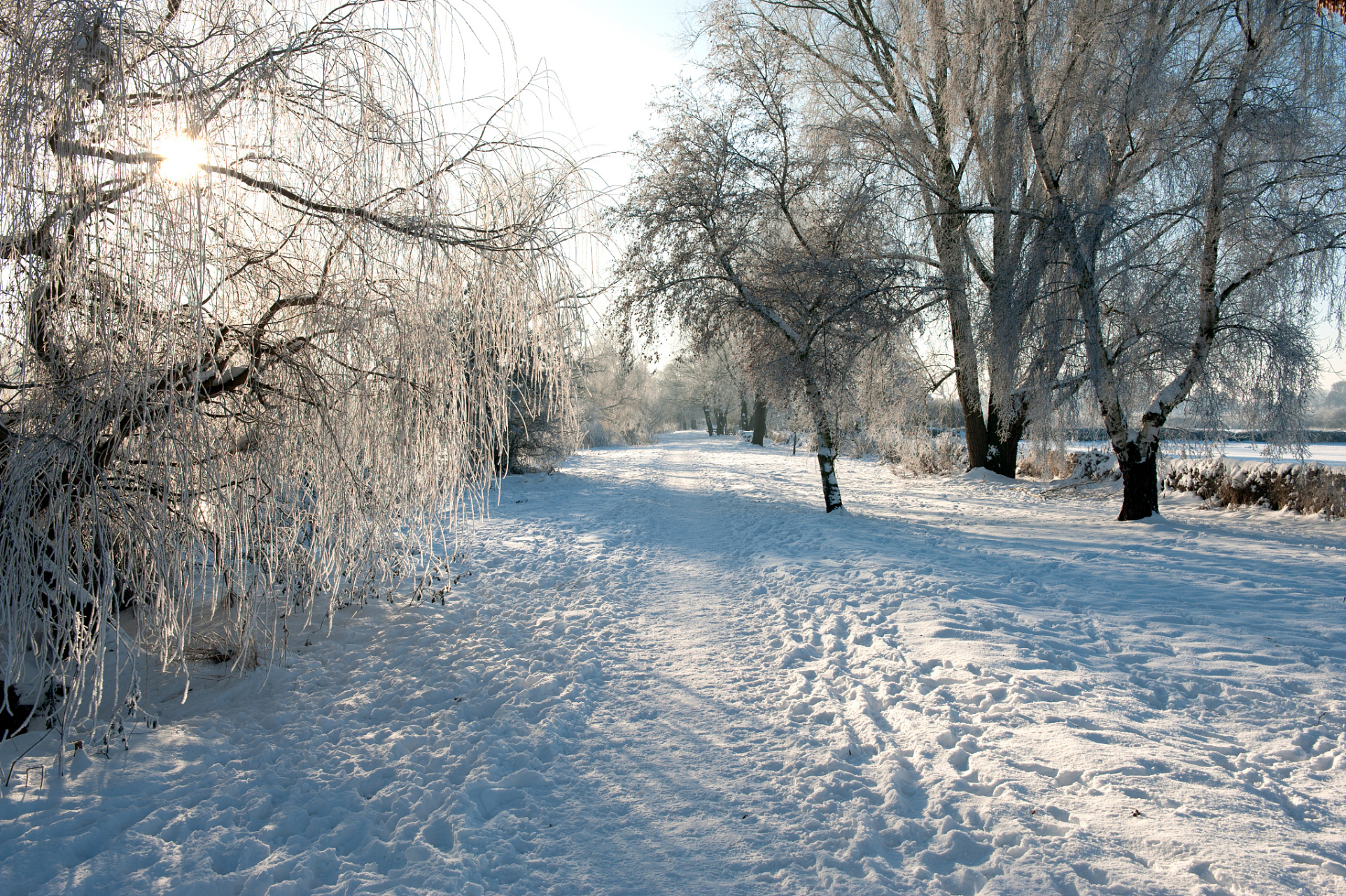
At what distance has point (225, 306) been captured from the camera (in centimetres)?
319

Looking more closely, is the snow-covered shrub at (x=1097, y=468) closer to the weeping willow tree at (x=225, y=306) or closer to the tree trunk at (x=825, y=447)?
the tree trunk at (x=825, y=447)

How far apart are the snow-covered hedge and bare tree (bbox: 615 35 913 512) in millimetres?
5828

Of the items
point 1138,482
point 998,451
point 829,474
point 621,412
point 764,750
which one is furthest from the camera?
point 621,412

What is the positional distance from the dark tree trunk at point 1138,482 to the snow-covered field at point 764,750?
2.38 meters

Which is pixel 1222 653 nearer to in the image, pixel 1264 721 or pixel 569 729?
pixel 1264 721

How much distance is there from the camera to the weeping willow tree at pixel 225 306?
8.19ft

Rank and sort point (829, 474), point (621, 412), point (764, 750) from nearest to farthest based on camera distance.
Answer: point (764, 750) → point (829, 474) → point (621, 412)

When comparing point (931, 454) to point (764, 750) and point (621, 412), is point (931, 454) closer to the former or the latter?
point (764, 750)

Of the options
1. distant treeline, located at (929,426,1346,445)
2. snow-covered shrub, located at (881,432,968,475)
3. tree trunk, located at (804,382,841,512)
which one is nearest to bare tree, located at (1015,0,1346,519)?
distant treeline, located at (929,426,1346,445)

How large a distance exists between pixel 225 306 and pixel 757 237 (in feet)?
29.2

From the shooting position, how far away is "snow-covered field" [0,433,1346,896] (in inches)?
90.9

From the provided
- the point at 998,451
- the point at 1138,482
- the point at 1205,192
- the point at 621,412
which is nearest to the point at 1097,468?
the point at 998,451

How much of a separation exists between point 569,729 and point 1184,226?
9106 millimetres

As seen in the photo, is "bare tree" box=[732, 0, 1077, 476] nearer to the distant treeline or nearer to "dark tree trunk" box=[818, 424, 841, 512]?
the distant treeline
